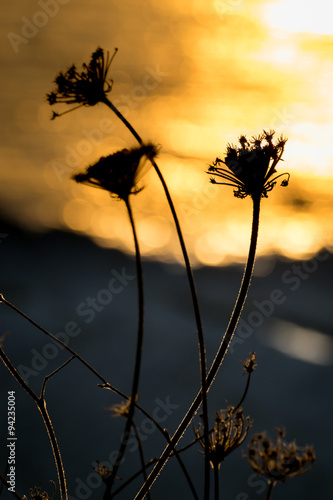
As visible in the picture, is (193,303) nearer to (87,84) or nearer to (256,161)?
(256,161)

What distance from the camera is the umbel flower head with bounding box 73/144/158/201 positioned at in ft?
4.08

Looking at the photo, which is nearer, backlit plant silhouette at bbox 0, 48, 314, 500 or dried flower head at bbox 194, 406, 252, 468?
backlit plant silhouette at bbox 0, 48, 314, 500

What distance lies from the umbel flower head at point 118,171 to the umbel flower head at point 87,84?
23cm

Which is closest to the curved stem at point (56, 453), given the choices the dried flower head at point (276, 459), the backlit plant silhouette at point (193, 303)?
the backlit plant silhouette at point (193, 303)

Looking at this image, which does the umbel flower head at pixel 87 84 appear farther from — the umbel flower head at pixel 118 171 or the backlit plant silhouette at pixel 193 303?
the umbel flower head at pixel 118 171

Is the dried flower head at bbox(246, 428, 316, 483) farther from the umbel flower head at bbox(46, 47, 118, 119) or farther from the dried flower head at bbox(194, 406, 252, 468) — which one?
the umbel flower head at bbox(46, 47, 118, 119)

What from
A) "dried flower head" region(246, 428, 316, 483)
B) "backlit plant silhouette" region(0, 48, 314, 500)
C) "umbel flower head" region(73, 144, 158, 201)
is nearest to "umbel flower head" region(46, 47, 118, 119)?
"backlit plant silhouette" region(0, 48, 314, 500)

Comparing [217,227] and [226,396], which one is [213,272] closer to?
[217,227]

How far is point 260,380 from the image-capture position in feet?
15.1

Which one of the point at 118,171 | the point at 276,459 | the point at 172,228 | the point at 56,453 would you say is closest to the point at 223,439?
the point at 276,459

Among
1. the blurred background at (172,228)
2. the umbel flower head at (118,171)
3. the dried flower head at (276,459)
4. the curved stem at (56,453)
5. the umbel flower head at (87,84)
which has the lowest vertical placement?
the curved stem at (56,453)

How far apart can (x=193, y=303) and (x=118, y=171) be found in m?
0.35

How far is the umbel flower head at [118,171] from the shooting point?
1.24 metres

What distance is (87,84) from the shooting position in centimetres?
142
